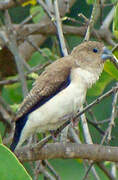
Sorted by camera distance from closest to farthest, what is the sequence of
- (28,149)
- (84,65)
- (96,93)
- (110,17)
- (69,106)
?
(28,149) < (69,106) < (84,65) < (96,93) < (110,17)

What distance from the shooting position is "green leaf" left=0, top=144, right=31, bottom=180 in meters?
2.73

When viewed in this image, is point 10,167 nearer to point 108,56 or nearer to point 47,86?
point 47,86

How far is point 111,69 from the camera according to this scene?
13.2ft

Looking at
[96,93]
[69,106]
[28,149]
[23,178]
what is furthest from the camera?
[96,93]

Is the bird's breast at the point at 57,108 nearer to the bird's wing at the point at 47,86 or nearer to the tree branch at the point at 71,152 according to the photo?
the bird's wing at the point at 47,86

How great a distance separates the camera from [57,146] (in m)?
3.79

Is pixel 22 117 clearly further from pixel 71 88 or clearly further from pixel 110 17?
pixel 110 17

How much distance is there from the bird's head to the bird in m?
0.06

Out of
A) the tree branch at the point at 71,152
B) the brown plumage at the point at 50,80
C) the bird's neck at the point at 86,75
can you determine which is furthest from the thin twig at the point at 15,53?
the tree branch at the point at 71,152

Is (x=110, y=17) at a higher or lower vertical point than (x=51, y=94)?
lower

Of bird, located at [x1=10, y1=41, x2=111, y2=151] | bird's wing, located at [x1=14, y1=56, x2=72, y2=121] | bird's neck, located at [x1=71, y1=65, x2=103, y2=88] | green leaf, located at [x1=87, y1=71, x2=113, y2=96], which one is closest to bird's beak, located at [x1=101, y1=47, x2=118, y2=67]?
bird, located at [x1=10, y1=41, x2=111, y2=151]

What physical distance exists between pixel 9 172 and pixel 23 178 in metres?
0.07

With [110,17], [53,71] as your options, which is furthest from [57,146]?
[110,17]

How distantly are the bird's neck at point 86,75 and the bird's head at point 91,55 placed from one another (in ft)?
0.09
